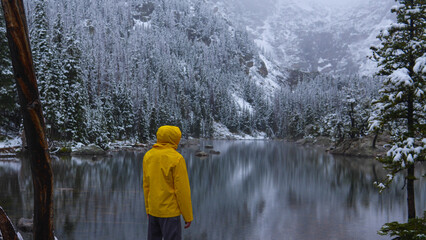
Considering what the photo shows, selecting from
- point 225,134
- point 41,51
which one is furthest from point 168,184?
point 225,134

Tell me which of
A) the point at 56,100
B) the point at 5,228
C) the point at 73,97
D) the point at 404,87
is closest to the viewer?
the point at 5,228

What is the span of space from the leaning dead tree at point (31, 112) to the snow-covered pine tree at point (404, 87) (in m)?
9.54

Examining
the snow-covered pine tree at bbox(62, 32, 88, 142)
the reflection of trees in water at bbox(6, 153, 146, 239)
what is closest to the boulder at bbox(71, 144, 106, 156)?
the snow-covered pine tree at bbox(62, 32, 88, 142)

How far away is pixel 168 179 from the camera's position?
5.05 meters

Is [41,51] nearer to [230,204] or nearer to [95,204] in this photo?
[95,204]

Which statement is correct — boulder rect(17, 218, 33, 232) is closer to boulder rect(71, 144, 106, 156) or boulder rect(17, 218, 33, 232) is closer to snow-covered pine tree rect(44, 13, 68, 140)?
snow-covered pine tree rect(44, 13, 68, 140)

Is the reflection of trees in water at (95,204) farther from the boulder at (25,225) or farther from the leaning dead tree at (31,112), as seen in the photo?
the leaning dead tree at (31,112)

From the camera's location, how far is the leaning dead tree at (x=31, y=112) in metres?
4.11

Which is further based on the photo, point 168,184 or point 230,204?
point 230,204

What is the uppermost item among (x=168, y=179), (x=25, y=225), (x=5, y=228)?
(x=168, y=179)

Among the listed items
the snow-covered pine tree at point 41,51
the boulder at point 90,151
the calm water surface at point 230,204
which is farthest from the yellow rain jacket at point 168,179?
the boulder at point 90,151

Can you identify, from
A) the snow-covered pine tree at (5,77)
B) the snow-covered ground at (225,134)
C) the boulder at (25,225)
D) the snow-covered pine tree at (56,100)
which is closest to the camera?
the boulder at (25,225)

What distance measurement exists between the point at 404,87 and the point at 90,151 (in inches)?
1548

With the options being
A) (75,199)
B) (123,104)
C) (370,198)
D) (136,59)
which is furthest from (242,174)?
(136,59)
